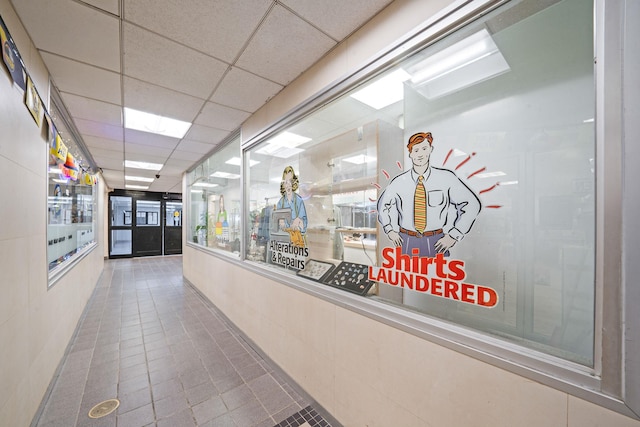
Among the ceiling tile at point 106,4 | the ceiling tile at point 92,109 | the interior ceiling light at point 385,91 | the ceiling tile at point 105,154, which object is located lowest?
the interior ceiling light at point 385,91

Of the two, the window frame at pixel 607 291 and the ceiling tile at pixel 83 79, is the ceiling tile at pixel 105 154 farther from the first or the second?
the window frame at pixel 607 291

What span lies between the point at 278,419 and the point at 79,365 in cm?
228

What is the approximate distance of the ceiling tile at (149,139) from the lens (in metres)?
3.65

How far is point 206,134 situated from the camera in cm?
370

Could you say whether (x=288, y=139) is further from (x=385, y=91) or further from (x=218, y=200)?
(x=218, y=200)

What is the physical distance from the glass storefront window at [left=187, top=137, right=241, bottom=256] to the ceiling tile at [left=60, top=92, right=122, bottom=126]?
4.61 ft

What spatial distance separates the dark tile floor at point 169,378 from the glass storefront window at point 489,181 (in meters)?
1.23

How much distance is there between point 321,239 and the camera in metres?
2.17

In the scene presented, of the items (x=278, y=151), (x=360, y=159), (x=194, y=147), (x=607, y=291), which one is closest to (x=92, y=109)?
(x=194, y=147)

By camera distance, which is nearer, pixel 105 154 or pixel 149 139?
pixel 149 139

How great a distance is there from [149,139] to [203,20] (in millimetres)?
2958

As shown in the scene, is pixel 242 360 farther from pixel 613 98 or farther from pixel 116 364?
pixel 613 98

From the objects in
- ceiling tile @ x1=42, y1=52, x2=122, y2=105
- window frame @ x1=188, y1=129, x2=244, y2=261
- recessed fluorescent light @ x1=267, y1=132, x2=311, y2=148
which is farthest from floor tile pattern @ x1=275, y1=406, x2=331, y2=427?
ceiling tile @ x1=42, y1=52, x2=122, y2=105

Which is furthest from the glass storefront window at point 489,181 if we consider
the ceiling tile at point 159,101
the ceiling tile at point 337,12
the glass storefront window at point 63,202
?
the glass storefront window at point 63,202
